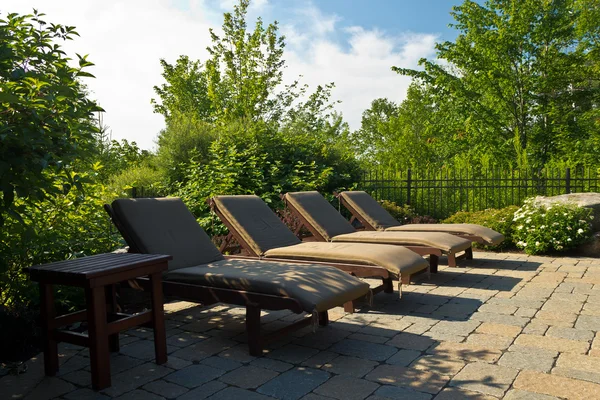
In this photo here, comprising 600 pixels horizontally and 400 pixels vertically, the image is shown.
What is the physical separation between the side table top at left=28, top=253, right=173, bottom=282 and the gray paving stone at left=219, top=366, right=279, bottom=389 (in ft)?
2.94

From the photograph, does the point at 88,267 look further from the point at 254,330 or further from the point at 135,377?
the point at 254,330

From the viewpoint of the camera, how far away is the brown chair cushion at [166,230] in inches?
175

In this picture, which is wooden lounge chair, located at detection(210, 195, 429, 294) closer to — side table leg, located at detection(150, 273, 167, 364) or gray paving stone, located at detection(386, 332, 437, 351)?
gray paving stone, located at detection(386, 332, 437, 351)

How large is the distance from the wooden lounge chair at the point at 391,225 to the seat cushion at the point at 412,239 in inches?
14.3

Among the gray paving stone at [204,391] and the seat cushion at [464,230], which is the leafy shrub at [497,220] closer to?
the seat cushion at [464,230]

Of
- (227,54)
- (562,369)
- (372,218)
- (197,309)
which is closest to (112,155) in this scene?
(227,54)

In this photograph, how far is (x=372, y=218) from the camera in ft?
26.4

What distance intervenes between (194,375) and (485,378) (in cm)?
191

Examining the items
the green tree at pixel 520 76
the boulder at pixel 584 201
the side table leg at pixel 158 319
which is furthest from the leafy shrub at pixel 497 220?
Answer: the green tree at pixel 520 76

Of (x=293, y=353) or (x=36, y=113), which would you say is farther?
(x=293, y=353)

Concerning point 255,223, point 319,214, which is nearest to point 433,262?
point 319,214

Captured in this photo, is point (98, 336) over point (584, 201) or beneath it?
beneath

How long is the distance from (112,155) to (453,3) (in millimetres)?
16565

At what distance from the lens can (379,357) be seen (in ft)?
11.8
